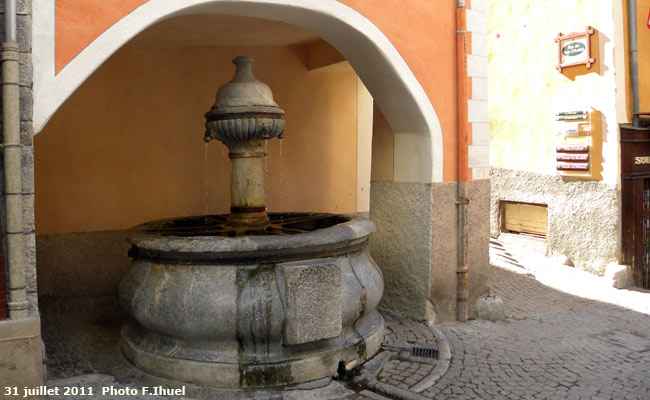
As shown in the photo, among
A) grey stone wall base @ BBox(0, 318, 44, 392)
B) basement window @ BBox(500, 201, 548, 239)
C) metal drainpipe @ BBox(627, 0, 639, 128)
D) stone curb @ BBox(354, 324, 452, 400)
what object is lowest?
stone curb @ BBox(354, 324, 452, 400)

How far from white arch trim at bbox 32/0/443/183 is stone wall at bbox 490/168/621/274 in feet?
13.3

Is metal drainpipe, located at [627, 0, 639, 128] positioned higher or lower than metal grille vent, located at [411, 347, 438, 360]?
higher

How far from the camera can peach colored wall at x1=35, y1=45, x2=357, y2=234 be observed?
660 cm

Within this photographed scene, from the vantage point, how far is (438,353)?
16.9 feet

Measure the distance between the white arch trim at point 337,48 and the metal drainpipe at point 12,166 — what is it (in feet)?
0.54

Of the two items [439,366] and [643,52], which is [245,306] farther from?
[643,52]

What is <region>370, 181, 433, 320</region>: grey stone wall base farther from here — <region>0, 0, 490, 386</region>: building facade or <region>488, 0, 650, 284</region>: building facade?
<region>488, 0, 650, 284</region>: building facade

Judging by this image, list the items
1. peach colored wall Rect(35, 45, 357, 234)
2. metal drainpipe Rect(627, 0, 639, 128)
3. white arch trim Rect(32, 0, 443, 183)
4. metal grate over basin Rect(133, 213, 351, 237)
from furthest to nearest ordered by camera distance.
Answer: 1. metal drainpipe Rect(627, 0, 639, 128)
2. peach colored wall Rect(35, 45, 357, 234)
3. metal grate over basin Rect(133, 213, 351, 237)
4. white arch trim Rect(32, 0, 443, 183)

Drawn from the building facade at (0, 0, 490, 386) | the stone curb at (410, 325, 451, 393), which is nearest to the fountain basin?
the stone curb at (410, 325, 451, 393)

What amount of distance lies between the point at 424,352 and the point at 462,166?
78.5 inches

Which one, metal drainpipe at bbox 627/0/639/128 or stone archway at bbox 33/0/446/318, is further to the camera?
metal drainpipe at bbox 627/0/639/128

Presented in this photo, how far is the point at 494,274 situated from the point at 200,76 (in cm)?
491

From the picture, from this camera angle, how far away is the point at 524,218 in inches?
406

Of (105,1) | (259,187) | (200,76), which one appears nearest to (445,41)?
(259,187)
